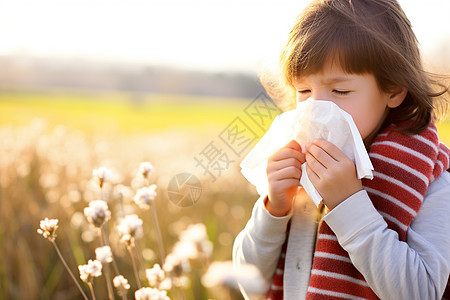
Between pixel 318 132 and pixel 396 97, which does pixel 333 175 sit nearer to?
pixel 318 132

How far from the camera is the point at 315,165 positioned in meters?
1.61

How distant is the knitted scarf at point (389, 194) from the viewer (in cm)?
162

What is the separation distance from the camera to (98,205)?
4.86 feet

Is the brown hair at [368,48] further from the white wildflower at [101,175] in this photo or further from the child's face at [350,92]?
the white wildflower at [101,175]

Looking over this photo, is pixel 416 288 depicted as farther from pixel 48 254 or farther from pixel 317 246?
pixel 48 254

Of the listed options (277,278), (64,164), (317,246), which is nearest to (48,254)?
(64,164)

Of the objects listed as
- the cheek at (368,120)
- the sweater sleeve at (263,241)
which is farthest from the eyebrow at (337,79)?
the sweater sleeve at (263,241)

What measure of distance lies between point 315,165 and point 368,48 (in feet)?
1.38

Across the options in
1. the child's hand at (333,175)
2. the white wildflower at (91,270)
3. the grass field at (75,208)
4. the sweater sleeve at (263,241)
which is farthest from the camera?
the grass field at (75,208)

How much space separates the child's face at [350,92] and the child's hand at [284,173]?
7.3 inches

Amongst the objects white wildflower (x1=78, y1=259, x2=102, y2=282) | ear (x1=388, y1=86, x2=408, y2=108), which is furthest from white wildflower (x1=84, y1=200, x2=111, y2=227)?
ear (x1=388, y1=86, x2=408, y2=108)

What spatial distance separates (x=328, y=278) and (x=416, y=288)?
28 centimetres

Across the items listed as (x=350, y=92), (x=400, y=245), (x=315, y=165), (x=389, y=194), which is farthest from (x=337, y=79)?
(x=400, y=245)

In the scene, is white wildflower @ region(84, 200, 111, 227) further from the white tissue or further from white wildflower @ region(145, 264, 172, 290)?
the white tissue
